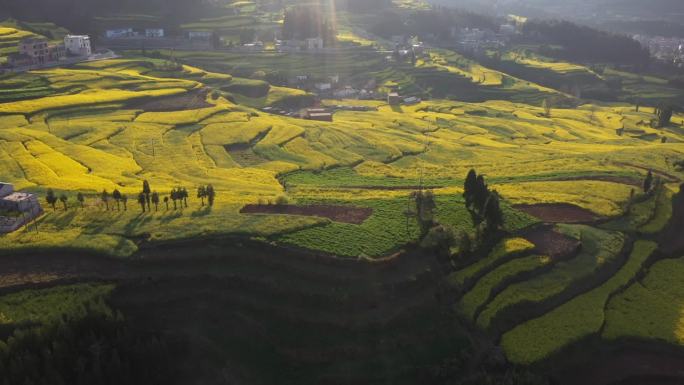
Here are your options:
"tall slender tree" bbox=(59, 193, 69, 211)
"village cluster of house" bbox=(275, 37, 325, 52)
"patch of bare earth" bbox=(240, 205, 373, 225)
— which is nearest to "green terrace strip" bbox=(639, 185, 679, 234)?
"patch of bare earth" bbox=(240, 205, 373, 225)

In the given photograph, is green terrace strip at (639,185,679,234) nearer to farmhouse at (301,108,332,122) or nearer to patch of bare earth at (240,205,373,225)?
patch of bare earth at (240,205,373,225)

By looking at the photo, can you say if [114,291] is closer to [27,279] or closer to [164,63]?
[27,279]

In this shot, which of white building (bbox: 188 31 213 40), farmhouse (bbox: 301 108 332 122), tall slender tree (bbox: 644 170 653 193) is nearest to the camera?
tall slender tree (bbox: 644 170 653 193)

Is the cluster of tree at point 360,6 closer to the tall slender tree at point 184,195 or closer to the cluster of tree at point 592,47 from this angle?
the cluster of tree at point 592,47

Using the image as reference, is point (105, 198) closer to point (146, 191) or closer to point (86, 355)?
point (146, 191)

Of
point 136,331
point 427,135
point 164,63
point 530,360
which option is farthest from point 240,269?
point 164,63

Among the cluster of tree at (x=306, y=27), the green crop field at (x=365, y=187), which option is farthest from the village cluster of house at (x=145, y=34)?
the green crop field at (x=365, y=187)

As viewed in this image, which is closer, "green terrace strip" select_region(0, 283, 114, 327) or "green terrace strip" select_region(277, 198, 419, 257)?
"green terrace strip" select_region(0, 283, 114, 327)

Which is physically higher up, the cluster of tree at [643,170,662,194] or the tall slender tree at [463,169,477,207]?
the tall slender tree at [463,169,477,207]
